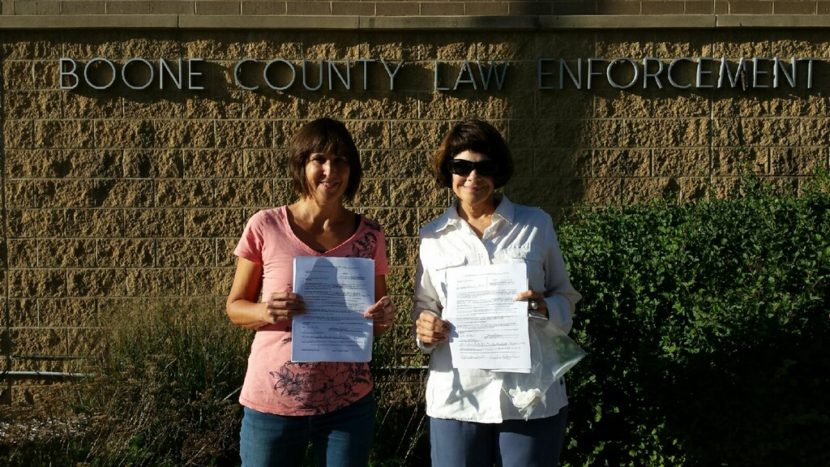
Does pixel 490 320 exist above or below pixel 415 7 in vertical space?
below

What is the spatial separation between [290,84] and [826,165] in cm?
428

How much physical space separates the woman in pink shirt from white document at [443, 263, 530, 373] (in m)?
0.27

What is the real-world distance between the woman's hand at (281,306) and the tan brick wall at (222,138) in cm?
398

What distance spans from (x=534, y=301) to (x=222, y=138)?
14.8ft

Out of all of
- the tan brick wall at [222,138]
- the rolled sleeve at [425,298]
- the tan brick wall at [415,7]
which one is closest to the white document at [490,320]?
the rolled sleeve at [425,298]

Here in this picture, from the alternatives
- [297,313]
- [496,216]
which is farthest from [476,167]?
[297,313]

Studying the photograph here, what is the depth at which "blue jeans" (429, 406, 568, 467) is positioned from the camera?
3289 millimetres

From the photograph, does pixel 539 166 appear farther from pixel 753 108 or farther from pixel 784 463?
pixel 784 463

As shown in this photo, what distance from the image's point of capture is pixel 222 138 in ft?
23.8

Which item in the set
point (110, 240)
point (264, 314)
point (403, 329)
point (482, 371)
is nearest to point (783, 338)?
point (482, 371)

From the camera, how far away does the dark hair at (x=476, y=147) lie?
3406 mm

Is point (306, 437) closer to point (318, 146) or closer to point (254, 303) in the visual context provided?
point (254, 303)

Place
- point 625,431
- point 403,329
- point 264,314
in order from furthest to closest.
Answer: point 403,329, point 625,431, point 264,314

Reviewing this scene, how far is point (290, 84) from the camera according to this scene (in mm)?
7188
